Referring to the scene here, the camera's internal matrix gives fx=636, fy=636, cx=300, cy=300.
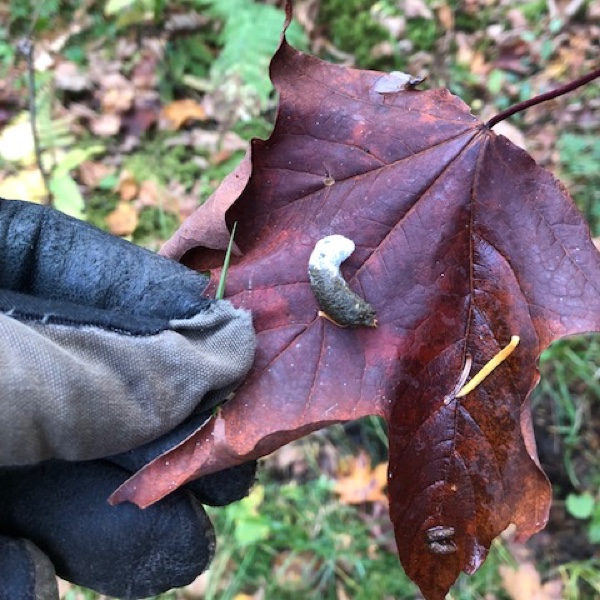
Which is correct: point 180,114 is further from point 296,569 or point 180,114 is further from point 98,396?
point 98,396

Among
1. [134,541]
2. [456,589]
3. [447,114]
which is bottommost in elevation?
[456,589]

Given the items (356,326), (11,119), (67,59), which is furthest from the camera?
(67,59)

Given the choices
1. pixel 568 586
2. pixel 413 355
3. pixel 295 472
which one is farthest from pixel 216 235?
pixel 568 586

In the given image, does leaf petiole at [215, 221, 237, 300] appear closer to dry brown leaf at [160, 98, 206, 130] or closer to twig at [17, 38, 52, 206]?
twig at [17, 38, 52, 206]

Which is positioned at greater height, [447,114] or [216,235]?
[447,114]

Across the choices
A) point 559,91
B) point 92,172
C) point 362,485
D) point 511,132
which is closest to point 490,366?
point 559,91

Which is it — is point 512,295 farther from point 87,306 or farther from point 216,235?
point 87,306
